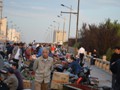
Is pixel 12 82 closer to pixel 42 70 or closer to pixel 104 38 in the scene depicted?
pixel 42 70

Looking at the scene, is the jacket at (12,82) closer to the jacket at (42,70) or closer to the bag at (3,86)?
the bag at (3,86)

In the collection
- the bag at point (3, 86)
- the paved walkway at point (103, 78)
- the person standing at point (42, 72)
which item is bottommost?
the paved walkway at point (103, 78)

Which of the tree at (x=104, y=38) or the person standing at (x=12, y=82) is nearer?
the person standing at (x=12, y=82)

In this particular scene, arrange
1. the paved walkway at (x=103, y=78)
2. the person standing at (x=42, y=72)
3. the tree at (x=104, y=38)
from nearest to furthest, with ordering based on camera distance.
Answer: the person standing at (x=42, y=72) < the paved walkway at (x=103, y=78) < the tree at (x=104, y=38)

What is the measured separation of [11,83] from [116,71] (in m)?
2.83

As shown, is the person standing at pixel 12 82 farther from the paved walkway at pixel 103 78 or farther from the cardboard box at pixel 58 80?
the paved walkway at pixel 103 78

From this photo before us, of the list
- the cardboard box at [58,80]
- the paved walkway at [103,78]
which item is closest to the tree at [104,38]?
the paved walkway at [103,78]

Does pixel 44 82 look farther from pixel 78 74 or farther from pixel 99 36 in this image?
pixel 99 36

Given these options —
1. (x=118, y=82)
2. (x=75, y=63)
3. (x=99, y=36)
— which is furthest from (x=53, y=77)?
(x=99, y=36)

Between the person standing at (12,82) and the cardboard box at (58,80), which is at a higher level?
the person standing at (12,82)

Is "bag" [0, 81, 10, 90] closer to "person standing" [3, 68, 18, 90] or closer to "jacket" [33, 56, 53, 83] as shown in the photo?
"person standing" [3, 68, 18, 90]

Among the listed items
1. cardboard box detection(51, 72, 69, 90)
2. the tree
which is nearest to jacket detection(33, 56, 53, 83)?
cardboard box detection(51, 72, 69, 90)

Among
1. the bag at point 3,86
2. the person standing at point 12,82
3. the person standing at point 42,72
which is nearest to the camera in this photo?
the bag at point 3,86

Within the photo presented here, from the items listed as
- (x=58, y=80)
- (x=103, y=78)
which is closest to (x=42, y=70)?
(x=58, y=80)
